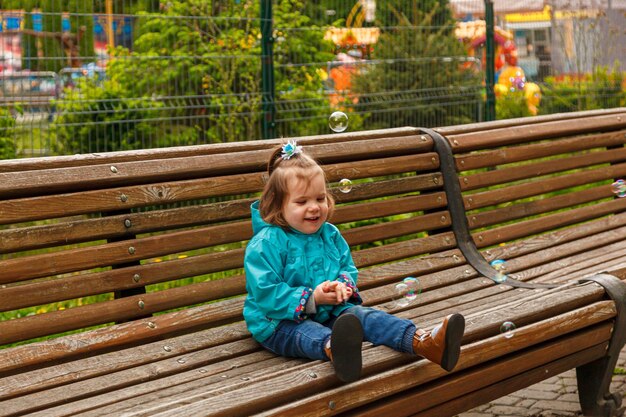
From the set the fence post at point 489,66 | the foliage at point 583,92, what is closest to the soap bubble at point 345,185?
the fence post at point 489,66

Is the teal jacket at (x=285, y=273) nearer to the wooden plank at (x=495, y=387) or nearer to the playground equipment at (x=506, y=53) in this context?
the wooden plank at (x=495, y=387)

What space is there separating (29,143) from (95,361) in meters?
4.12

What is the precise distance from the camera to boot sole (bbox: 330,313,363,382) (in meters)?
3.11

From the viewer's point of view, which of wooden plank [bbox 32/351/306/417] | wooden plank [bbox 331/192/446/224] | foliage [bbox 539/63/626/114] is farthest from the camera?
foliage [bbox 539/63/626/114]

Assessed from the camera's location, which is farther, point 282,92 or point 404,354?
point 282,92

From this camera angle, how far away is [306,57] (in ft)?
27.8

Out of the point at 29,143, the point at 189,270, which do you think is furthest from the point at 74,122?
the point at 189,270

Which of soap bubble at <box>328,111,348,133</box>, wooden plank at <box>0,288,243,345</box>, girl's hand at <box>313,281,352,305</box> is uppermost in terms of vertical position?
soap bubble at <box>328,111,348,133</box>

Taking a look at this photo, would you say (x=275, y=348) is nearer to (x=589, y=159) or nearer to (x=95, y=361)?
(x=95, y=361)

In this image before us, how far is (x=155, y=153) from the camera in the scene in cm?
387

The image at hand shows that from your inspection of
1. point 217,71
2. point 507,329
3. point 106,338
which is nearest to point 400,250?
point 507,329

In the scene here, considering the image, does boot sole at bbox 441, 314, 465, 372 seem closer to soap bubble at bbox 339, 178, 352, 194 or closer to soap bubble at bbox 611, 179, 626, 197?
soap bubble at bbox 339, 178, 352, 194

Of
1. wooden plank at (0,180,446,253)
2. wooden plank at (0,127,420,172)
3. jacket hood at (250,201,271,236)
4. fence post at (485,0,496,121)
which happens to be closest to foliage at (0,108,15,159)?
wooden plank at (0,127,420,172)

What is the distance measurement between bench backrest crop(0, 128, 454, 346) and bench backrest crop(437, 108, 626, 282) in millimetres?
631
